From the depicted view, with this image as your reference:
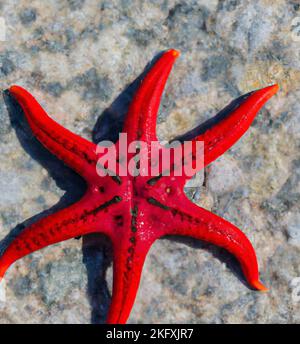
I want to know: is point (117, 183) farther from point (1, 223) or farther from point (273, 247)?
point (273, 247)

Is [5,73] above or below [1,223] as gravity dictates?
above

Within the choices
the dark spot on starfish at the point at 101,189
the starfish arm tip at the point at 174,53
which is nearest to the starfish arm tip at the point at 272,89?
the starfish arm tip at the point at 174,53

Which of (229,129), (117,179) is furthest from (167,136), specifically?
(117,179)

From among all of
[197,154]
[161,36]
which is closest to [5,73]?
[161,36]

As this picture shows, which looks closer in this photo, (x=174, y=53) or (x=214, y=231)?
(x=214, y=231)

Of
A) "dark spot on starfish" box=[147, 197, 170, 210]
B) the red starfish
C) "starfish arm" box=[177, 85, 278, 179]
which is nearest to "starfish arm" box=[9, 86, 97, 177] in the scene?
the red starfish

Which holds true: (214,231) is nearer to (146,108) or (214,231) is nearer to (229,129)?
(229,129)

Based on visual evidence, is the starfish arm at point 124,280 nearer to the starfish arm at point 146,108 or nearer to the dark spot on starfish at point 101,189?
the dark spot on starfish at point 101,189
